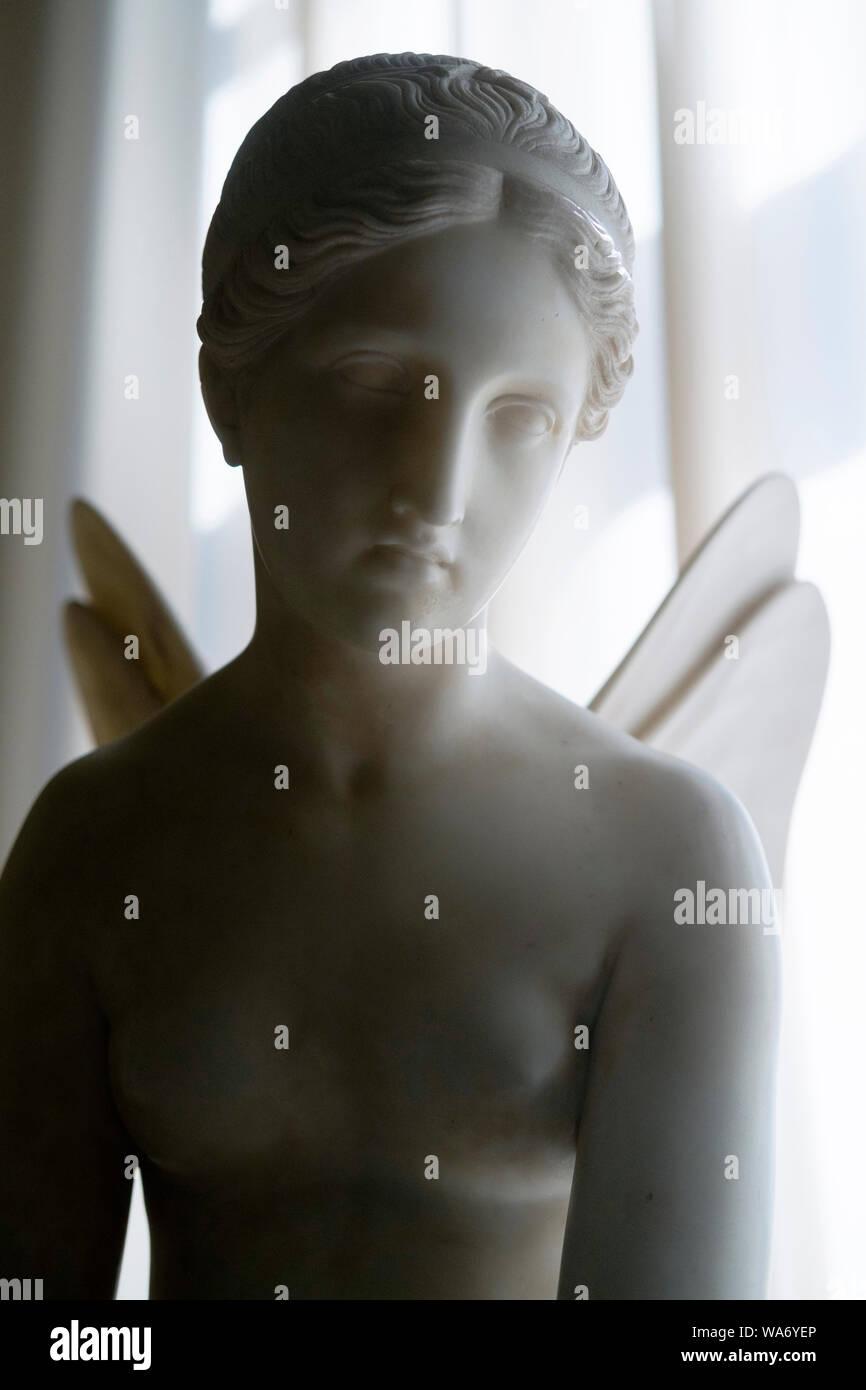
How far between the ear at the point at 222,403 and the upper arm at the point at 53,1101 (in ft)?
1.25

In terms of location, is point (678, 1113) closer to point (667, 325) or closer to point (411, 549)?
point (411, 549)

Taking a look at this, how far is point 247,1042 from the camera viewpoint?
109cm

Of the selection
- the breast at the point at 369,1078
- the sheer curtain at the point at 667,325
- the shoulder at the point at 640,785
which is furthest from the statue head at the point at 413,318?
the sheer curtain at the point at 667,325

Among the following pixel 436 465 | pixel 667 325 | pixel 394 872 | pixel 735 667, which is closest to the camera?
pixel 436 465

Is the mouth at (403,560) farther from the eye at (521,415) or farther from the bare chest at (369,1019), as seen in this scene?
the bare chest at (369,1019)

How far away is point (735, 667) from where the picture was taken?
4.76 feet

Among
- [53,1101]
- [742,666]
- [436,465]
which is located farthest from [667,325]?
[53,1101]

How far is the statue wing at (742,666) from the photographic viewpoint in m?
1.45

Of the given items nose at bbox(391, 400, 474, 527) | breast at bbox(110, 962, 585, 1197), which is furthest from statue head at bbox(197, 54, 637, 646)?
breast at bbox(110, 962, 585, 1197)

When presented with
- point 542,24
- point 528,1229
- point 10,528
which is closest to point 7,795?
point 10,528

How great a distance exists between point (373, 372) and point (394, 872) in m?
0.40

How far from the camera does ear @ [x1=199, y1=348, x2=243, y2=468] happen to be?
114 centimetres

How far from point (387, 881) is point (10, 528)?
3.50 feet

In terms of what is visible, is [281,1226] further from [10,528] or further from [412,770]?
[10,528]
